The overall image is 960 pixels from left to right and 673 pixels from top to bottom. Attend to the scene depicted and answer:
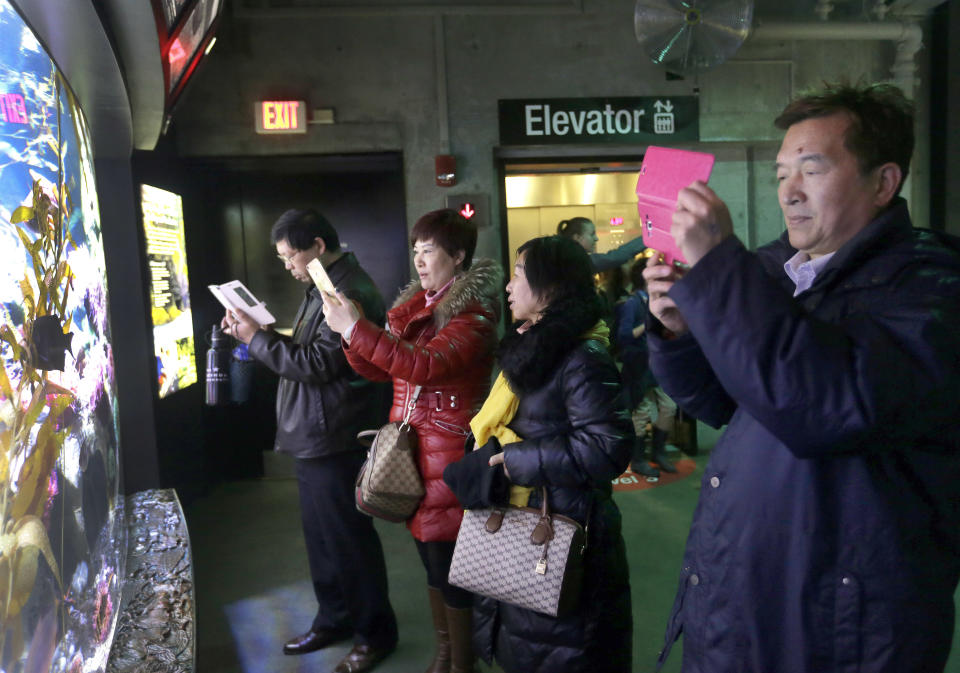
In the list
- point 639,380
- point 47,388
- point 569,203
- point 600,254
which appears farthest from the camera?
point 569,203

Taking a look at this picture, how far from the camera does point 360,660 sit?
101 inches

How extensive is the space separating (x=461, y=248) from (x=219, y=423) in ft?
11.1

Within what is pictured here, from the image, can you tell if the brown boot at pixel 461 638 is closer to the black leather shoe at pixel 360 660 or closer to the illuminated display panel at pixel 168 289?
the black leather shoe at pixel 360 660

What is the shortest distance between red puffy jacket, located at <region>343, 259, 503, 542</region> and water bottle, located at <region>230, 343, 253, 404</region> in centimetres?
62

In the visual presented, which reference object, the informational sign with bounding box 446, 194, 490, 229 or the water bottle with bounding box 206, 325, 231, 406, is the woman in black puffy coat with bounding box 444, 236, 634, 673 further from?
the informational sign with bounding box 446, 194, 490, 229

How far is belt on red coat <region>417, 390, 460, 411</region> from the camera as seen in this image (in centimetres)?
222

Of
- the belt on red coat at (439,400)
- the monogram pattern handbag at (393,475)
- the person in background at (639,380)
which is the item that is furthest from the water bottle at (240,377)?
the person in background at (639,380)

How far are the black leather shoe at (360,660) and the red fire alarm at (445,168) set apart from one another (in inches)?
128

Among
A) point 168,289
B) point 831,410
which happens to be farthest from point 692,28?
point 831,410

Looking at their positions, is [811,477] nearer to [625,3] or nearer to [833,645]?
[833,645]

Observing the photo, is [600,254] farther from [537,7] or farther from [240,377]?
[240,377]

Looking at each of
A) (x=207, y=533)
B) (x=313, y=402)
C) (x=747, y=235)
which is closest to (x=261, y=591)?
(x=207, y=533)

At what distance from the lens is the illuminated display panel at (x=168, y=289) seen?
3.73 meters

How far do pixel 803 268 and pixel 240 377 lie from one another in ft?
7.07
